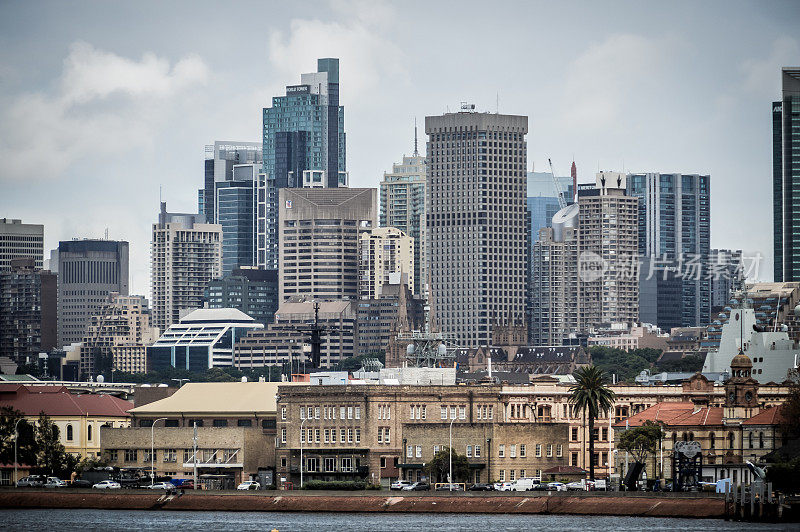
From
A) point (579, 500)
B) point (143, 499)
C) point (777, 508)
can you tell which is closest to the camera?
point (777, 508)

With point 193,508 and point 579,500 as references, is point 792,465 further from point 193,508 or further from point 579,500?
point 193,508

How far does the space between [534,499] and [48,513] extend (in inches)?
1857

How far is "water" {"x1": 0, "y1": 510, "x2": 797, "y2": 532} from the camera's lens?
561 ft

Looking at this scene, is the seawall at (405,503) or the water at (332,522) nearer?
the water at (332,522)

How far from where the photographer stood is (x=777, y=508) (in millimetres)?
171625

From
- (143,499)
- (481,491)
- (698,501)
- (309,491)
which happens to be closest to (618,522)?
(698,501)

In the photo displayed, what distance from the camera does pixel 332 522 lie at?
595 ft

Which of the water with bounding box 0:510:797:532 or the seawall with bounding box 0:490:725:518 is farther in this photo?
the seawall with bounding box 0:490:725:518

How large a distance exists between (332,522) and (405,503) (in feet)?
40.1

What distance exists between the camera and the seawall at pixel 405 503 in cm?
18000

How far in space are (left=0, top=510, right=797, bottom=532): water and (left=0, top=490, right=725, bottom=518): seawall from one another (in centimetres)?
92

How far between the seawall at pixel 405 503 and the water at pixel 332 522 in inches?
36.3

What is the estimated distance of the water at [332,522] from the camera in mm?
171000

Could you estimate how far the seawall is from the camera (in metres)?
180
